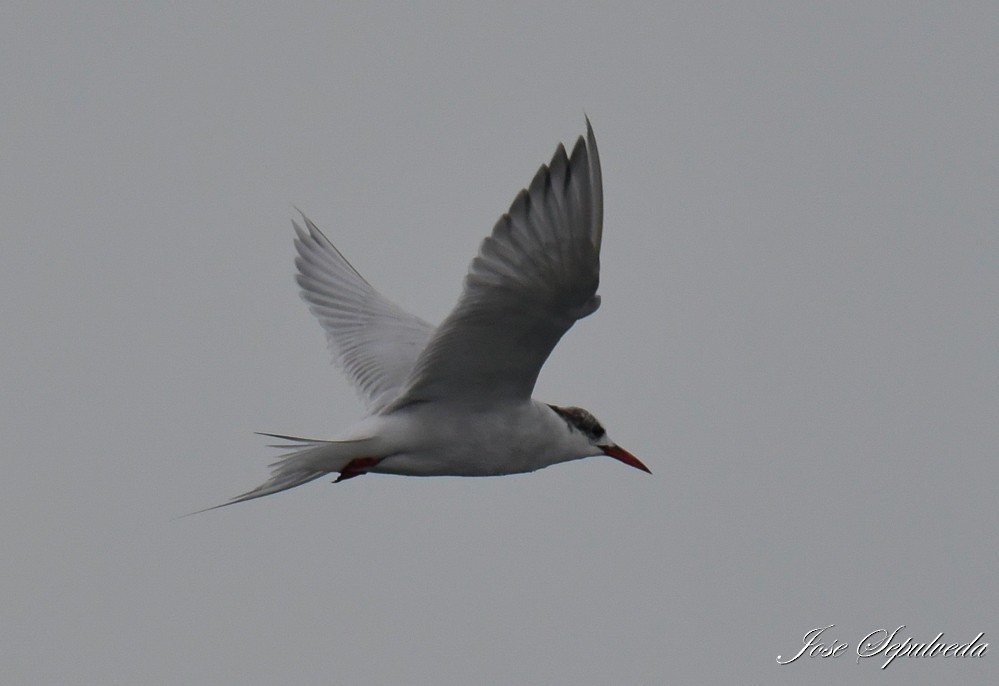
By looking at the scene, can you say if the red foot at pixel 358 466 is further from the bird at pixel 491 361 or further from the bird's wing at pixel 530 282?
the bird's wing at pixel 530 282

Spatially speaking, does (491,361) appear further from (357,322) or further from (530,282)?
(357,322)

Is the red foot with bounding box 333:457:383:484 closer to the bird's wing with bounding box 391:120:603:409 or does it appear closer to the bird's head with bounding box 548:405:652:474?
the bird's wing with bounding box 391:120:603:409

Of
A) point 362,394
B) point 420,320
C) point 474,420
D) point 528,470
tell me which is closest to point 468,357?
point 474,420

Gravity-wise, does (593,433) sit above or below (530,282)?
below

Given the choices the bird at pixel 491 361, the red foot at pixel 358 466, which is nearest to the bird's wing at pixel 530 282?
the bird at pixel 491 361

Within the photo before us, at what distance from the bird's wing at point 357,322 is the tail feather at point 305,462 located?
110 cm

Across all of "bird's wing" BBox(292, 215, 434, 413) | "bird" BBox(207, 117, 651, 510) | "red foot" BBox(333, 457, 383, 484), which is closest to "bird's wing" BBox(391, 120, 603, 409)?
"bird" BBox(207, 117, 651, 510)

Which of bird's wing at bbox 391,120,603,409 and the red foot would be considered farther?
the red foot

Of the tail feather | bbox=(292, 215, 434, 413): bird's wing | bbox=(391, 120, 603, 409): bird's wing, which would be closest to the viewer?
bbox=(391, 120, 603, 409): bird's wing

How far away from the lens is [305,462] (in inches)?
311

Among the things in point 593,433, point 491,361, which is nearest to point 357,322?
point 593,433

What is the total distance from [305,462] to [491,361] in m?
1.21

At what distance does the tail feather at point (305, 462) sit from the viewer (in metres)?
7.75

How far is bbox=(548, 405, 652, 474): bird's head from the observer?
852 cm
